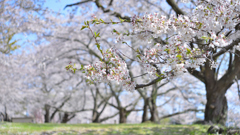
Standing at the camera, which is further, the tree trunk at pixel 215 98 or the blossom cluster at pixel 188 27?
the tree trunk at pixel 215 98

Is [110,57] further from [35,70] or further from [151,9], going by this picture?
[35,70]

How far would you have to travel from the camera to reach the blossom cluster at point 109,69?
11.1 ft

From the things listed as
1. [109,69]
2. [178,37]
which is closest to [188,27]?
[178,37]

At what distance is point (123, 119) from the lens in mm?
16000

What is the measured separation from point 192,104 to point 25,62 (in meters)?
13.3

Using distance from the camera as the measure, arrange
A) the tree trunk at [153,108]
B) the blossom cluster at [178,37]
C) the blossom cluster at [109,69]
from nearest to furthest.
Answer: the blossom cluster at [178,37]
the blossom cluster at [109,69]
the tree trunk at [153,108]

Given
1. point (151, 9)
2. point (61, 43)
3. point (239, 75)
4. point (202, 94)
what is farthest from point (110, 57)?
point (202, 94)

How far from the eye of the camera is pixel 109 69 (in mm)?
3498

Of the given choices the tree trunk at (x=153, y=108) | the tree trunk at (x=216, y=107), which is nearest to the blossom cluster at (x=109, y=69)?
the tree trunk at (x=216, y=107)

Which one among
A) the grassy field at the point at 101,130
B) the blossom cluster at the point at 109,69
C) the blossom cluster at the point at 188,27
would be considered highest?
the blossom cluster at the point at 188,27

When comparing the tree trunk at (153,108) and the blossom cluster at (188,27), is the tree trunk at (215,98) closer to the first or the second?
the tree trunk at (153,108)

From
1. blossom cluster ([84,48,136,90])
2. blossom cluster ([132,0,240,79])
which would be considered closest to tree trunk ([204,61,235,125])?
blossom cluster ([132,0,240,79])

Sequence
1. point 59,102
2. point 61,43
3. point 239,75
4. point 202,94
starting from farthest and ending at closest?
1. point 59,102
2. point 202,94
3. point 61,43
4. point 239,75

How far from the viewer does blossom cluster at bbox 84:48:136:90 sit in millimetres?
3391
